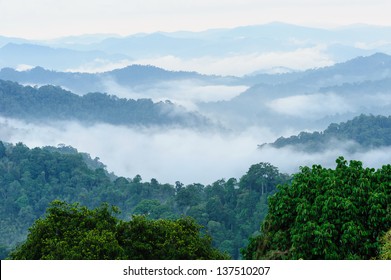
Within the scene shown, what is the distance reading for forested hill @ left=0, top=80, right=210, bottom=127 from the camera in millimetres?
168250

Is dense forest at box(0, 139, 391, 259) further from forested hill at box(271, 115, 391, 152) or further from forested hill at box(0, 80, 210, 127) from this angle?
forested hill at box(0, 80, 210, 127)

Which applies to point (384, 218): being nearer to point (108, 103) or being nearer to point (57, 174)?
point (57, 174)

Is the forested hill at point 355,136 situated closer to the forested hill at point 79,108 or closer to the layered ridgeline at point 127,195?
the layered ridgeline at point 127,195

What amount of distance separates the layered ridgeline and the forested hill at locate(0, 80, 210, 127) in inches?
3398

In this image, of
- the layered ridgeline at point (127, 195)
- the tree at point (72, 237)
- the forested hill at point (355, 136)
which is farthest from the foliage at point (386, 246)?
the forested hill at point (355, 136)

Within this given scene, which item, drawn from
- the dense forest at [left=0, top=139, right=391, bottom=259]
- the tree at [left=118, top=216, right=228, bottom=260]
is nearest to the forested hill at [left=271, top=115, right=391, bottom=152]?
the dense forest at [left=0, top=139, right=391, bottom=259]

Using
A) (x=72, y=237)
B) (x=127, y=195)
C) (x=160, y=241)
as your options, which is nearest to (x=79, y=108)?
(x=127, y=195)

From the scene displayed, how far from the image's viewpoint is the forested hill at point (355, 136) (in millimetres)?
114300

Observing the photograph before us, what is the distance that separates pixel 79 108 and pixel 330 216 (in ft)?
575

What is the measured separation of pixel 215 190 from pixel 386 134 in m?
61.1

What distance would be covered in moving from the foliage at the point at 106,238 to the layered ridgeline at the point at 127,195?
35.7 metres

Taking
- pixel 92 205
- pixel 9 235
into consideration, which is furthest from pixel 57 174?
pixel 9 235

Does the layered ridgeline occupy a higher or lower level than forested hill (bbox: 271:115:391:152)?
lower

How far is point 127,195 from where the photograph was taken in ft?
238
